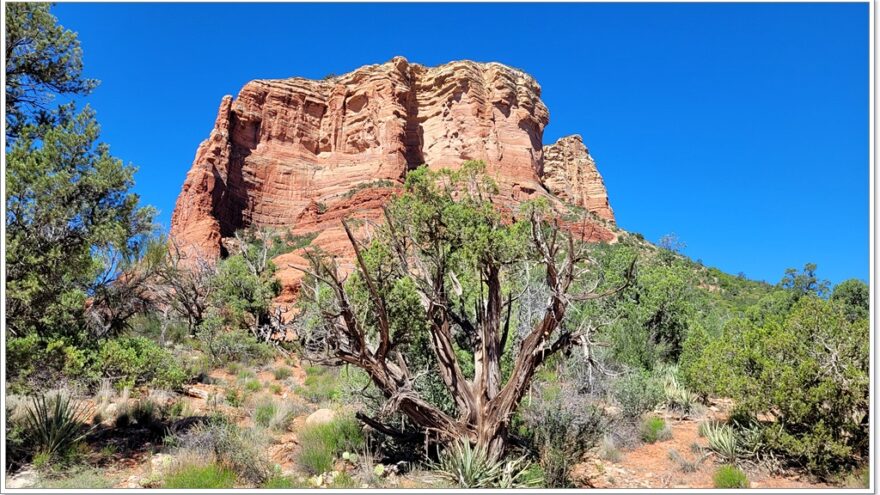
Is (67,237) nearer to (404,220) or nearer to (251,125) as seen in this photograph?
(404,220)

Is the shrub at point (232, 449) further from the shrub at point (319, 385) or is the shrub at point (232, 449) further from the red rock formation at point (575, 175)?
the red rock formation at point (575, 175)

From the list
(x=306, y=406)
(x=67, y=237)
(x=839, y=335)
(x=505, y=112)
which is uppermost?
(x=505, y=112)

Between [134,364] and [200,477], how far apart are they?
7.99ft

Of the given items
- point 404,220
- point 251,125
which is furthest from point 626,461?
point 251,125

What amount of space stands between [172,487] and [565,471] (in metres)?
5.47

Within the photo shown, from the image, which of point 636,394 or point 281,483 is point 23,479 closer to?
point 281,483

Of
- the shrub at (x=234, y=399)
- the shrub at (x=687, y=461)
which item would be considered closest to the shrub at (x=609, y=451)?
the shrub at (x=687, y=461)

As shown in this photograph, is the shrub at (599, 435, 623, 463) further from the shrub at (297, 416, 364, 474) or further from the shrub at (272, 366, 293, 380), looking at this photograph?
the shrub at (272, 366, 293, 380)

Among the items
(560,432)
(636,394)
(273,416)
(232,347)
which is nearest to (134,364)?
(273,416)

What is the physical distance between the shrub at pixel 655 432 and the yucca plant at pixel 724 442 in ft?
3.77

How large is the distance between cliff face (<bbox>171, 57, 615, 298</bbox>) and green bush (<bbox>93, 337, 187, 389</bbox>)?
1504 inches

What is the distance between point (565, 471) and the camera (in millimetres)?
7254

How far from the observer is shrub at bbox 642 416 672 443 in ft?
31.8

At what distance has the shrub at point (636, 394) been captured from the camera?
10781mm
